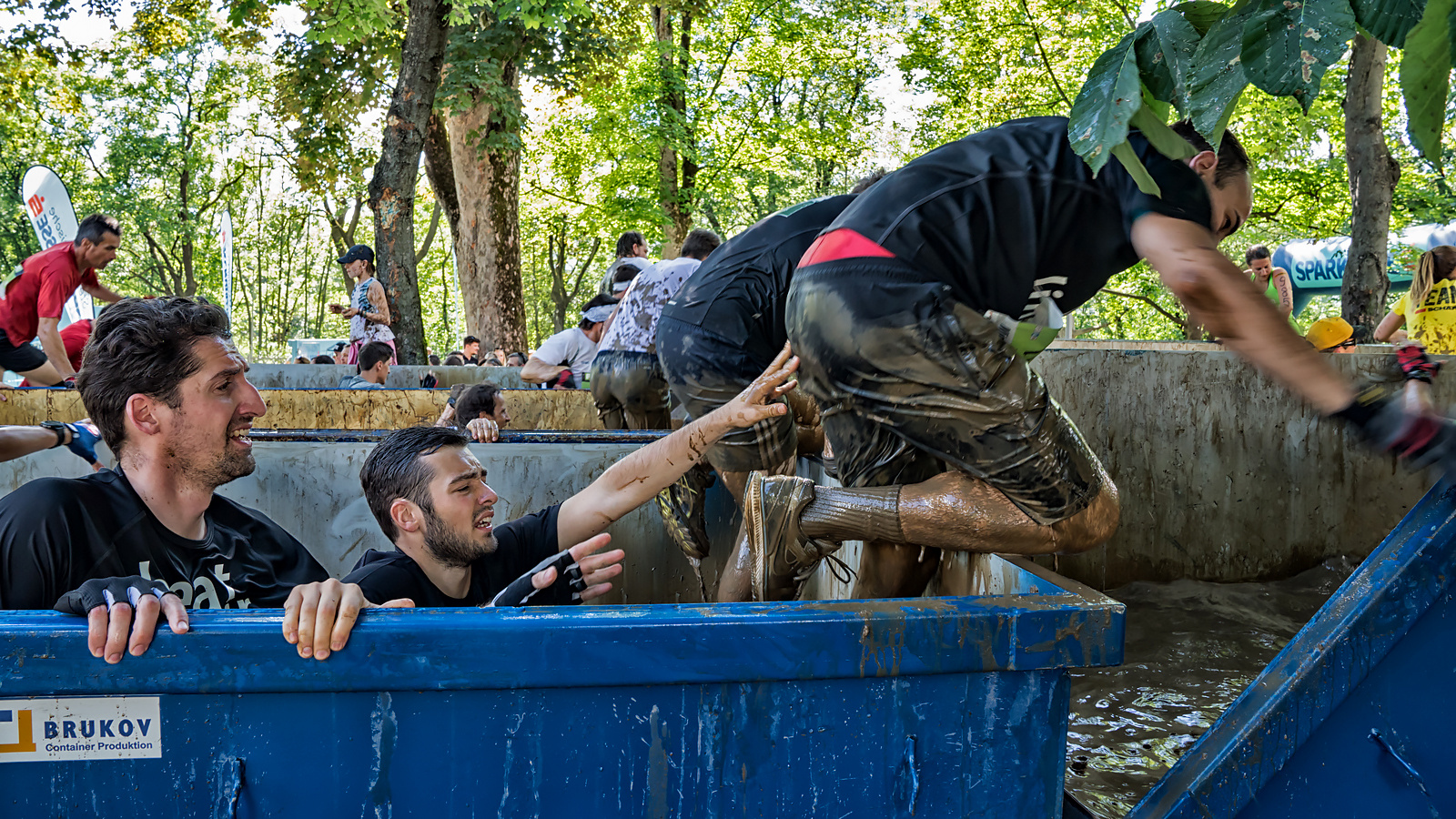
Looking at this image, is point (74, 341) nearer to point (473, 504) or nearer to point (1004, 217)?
point (473, 504)

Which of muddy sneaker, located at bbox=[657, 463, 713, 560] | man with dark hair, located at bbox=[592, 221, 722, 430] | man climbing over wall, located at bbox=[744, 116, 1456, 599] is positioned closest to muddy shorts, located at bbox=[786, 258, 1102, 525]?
man climbing over wall, located at bbox=[744, 116, 1456, 599]

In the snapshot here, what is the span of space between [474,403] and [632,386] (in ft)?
2.62

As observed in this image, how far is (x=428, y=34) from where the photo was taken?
9656 millimetres

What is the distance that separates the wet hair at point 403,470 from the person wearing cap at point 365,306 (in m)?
6.81

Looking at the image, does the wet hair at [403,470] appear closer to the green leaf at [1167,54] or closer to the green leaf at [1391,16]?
the green leaf at [1167,54]

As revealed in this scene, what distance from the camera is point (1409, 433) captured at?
5.10 feet

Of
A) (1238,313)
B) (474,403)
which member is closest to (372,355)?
(474,403)

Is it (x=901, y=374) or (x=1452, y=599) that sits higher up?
(x=901, y=374)

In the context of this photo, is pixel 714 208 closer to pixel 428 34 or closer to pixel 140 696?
pixel 428 34

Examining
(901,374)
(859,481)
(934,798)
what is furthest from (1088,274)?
(934,798)

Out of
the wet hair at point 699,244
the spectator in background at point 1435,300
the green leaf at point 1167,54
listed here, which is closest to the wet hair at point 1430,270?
the spectator in background at point 1435,300

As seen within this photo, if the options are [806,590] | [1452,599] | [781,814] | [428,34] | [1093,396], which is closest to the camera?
[781,814]

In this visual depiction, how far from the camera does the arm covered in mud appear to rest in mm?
2471

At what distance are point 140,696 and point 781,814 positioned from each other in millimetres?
902
